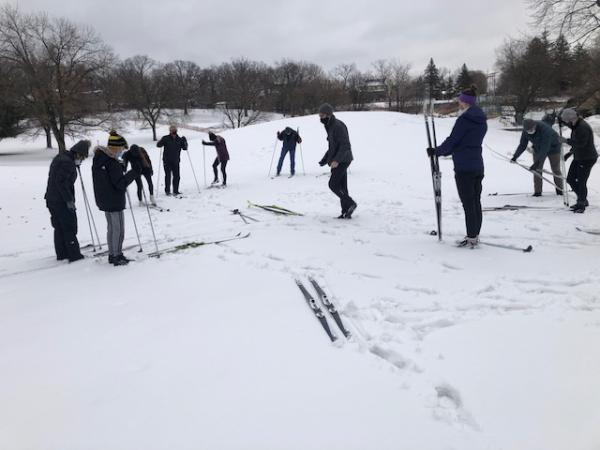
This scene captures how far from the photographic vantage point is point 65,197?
5.70 metres

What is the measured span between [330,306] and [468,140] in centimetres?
303

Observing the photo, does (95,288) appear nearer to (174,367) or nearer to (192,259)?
(192,259)

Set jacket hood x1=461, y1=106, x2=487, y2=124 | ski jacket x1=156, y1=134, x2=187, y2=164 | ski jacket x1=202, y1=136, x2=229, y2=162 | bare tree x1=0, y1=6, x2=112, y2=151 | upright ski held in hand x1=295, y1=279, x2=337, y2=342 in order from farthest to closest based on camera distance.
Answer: bare tree x1=0, y1=6, x2=112, y2=151 → ski jacket x1=202, y1=136, x2=229, y2=162 → ski jacket x1=156, y1=134, x2=187, y2=164 → jacket hood x1=461, y1=106, x2=487, y2=124 → upright ski held in hand x1=295, y1=279, x2=337, y2=342

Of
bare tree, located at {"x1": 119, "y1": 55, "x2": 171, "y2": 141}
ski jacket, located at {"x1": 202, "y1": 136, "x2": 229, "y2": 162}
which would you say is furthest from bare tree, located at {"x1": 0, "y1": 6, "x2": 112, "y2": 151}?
ski jacket, located at {"x1": 202, "y1": 136, "x2": 229, "y2": 162}

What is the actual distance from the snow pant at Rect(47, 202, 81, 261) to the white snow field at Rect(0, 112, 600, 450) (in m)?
0.26

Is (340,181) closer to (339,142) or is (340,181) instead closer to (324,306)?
(339,142)

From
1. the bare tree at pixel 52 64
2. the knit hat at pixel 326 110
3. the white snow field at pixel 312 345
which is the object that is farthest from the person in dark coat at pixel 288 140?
the bare tree at pixel 52 64

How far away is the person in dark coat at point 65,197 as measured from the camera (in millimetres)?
5684

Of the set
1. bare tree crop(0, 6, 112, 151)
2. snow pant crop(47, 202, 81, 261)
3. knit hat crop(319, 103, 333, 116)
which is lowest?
snow pant crop(47, 202, 81, 261)

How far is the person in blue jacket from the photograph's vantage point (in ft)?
16.8

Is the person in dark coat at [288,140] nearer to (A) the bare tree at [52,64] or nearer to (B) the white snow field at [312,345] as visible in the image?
(B) the white snow field at [312,345]

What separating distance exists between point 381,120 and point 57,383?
83.4 feet

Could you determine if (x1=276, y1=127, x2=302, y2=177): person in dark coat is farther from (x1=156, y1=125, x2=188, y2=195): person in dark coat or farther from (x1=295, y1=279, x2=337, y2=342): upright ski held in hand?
(x1=295, y1=279, x2=337, y2=342): upright ski held in hand

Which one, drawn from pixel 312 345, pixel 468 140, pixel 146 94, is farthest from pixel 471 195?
pixel 146 94
